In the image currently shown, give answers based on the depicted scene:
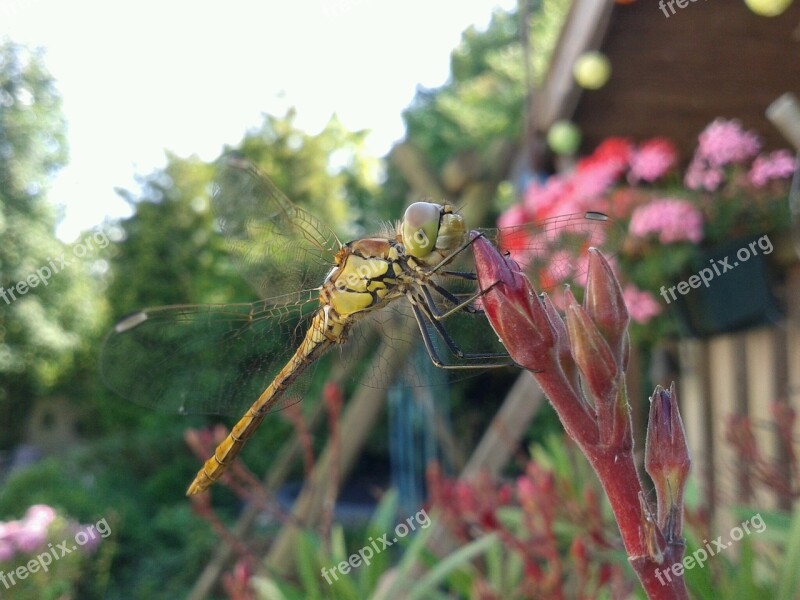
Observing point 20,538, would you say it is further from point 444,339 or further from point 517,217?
point 444,339

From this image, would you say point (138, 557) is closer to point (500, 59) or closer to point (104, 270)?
point (104, 270)

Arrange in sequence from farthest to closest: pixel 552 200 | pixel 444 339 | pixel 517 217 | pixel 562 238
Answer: pixel 517 217
pixel 552 200
pixel 562 238
pixel 444 339

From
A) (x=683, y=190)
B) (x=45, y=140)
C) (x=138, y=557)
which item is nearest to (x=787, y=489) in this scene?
(x=683, y=190)

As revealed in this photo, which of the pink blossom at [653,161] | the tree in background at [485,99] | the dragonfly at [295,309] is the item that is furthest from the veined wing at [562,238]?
the tree in background at [485,99]

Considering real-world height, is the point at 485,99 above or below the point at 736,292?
above

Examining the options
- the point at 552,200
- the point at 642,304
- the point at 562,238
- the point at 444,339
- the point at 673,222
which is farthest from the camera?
the point at 552,200

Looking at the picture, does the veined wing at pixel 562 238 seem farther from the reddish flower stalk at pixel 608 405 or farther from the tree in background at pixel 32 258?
the tree in background at pixel 32 258

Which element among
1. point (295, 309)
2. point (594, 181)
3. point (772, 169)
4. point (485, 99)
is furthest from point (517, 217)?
point (485, 99)
